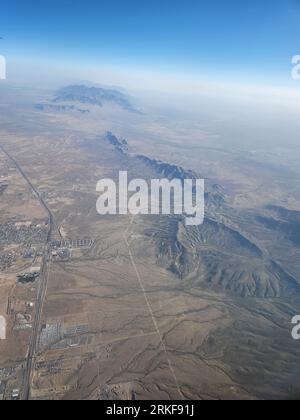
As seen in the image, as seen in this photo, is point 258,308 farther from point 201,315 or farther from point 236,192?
point 236,192

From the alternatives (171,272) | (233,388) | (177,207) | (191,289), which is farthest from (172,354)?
(177,207)

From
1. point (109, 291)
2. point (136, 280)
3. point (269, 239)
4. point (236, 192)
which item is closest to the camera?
point (109, 291)

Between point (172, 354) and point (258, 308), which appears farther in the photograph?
point (258, 308)

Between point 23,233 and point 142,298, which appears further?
point 23,233

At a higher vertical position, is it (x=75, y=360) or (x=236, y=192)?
(x=236, y=192)

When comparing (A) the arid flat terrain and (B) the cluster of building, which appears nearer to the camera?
(A) the arid flat terrain

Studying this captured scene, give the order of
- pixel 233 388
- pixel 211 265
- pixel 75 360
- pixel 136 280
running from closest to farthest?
pixel 233 388
pixel 75 360
pixel 136 280
pixel 211 265

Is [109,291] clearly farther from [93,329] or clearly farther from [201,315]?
[201,315]

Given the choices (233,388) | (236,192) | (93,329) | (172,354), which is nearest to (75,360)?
(93,329)

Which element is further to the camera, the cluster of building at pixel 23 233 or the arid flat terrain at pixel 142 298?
the cluster of building at pixel 23 233

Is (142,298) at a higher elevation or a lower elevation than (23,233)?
lower
